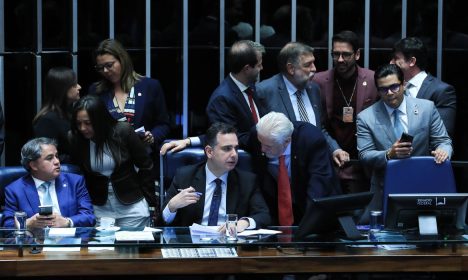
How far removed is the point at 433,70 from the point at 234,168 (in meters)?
2.18

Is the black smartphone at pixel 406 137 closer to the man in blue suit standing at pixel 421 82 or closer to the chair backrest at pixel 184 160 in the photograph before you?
the man in blue suit standing at pixel 421 82

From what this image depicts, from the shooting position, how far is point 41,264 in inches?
200

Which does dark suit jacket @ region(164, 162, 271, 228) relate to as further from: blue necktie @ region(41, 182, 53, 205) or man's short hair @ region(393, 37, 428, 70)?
man's short hair @ region(393, 37, 428, 70)

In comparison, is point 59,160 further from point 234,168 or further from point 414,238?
point 414,238

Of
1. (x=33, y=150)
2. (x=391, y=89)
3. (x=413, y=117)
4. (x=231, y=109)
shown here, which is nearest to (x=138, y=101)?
(x=231, y=109)

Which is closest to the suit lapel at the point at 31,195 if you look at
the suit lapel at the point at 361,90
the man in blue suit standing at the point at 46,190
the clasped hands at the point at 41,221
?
the man in blue suit standing at the point at 46,190

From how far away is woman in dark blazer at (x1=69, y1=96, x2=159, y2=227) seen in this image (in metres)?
6.65

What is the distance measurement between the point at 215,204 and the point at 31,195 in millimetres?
1031

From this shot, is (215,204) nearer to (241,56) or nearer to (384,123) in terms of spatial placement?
(241,56)

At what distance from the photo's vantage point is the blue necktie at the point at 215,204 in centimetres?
612

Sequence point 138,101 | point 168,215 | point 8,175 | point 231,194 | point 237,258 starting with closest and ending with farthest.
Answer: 1. point 237,258
2. point 168,215
3. point 231,194
4. point 8,175
5. point 138,101

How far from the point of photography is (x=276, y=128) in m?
6.29

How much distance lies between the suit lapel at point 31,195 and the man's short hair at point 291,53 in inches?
69.8

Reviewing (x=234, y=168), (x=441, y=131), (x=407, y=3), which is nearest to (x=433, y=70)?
(x=407, y=3)
